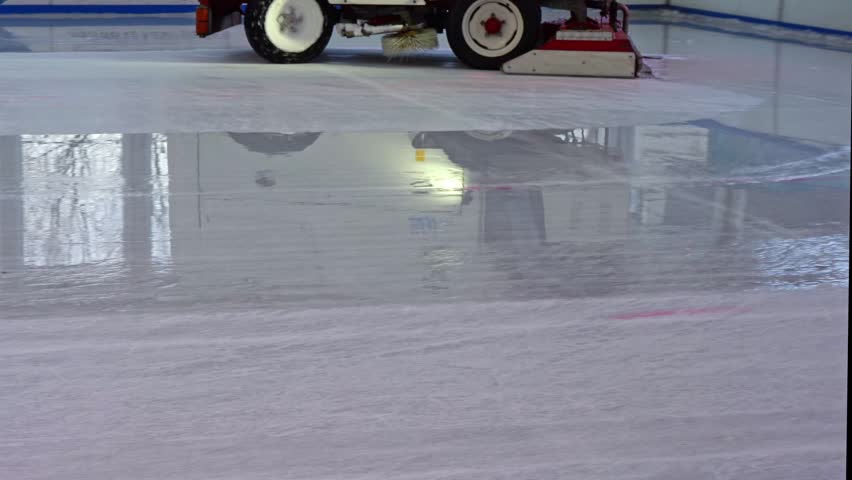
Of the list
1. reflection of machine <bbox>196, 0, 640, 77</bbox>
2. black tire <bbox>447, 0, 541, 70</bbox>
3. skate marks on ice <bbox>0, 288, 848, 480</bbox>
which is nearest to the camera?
skate marks on ice <bbox>0, 288, 848, 480</bbox>

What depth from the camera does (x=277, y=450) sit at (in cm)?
276

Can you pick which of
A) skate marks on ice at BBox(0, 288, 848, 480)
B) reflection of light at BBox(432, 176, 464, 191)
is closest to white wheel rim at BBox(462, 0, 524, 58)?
reflection of light at BBox(432, 176, 464, 191)

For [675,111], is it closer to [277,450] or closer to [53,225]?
[53,225]

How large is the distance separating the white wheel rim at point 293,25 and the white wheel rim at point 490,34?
1244 millimetres

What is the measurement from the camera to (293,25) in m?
10.5

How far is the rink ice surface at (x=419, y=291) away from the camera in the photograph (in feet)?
9.23

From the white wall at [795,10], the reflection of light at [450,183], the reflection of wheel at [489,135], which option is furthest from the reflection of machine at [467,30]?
the white wall at [795,10]

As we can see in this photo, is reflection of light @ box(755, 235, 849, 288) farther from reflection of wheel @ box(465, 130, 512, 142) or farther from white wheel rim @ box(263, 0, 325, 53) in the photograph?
A: white wheel rim @ box(263, 0, 325, 53)

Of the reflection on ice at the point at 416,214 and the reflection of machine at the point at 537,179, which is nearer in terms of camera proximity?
the reflection on ice at the point at 416,214

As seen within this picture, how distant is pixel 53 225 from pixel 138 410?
2027 millimetres

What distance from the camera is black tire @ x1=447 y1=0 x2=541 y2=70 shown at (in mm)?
10148

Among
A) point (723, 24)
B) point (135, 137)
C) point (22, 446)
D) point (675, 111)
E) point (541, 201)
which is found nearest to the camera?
point (22, 446)

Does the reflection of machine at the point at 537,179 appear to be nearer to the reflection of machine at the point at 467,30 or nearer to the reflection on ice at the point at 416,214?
the reflection on ice at the point at 416,214

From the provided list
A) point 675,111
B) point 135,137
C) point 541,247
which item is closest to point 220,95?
point 135,137
